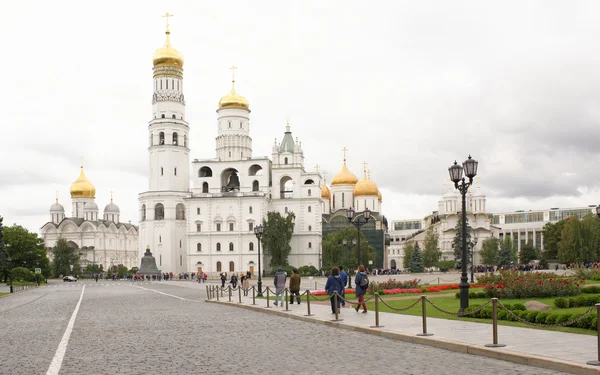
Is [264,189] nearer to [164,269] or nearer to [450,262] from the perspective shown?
[164,269]

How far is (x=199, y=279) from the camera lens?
215 feet

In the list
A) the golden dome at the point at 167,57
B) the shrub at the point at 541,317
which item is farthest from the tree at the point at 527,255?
the shrub at the point at 541,317

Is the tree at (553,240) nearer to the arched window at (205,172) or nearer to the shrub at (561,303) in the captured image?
the arched window at (205,172)

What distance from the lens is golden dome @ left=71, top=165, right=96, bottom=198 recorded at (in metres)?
122

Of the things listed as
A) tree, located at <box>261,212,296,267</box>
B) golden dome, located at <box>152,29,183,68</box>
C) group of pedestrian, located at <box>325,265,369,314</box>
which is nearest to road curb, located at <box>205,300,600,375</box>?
group of pedestrian, located at <box>325,265,369,314</box>

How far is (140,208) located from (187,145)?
1053 centimetres

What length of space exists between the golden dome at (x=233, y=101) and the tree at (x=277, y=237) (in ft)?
54.5

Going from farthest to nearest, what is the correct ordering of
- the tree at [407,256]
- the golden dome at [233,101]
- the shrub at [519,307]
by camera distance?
the tree at [407,256]
the golden dome at [233,101]
the shrub at [519,307]

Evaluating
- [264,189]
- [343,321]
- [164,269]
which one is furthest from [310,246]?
[343,321]

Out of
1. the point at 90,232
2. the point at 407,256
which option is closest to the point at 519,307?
the point at 407,256

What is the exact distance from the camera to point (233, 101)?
88125 millimetres

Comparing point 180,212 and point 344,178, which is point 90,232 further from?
point 344,178

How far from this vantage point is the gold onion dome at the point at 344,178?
11738cm

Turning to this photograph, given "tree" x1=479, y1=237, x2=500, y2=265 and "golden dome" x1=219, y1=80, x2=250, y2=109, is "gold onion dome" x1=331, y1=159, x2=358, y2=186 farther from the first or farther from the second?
"golden dome" x1=219, y1=80, x2=250, y2=109
